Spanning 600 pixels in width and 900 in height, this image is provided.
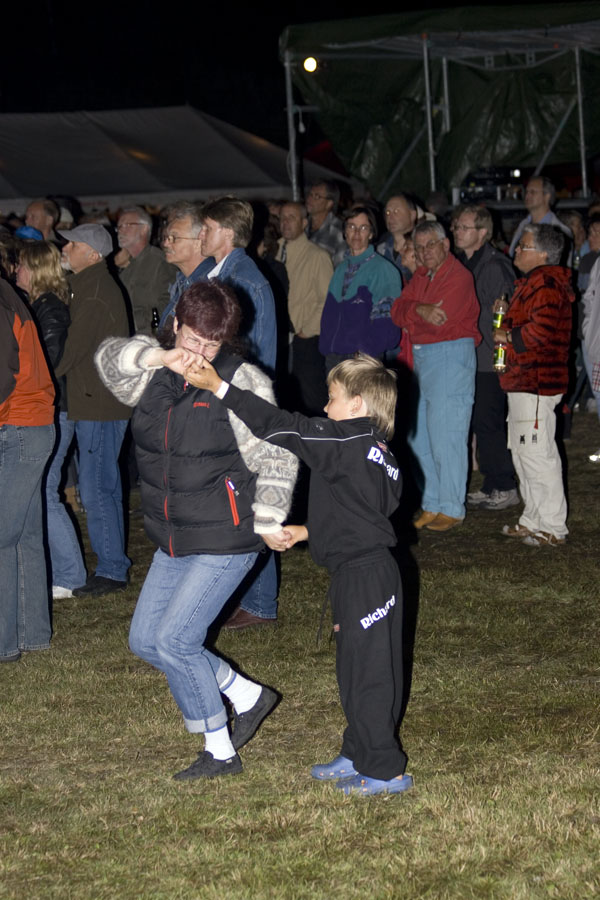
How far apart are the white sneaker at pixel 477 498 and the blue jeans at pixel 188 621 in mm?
5089

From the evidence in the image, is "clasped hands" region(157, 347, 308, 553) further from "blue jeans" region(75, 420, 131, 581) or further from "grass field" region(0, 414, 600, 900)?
"blue jeans" region(75, 420, 131, 581)

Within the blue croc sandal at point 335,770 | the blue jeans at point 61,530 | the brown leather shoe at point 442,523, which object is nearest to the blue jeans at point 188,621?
the blue croc sandal at point 335,770

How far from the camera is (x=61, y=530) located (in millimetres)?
6785

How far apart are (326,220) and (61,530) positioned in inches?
185

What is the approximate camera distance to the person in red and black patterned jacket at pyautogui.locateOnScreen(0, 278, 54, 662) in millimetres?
5539

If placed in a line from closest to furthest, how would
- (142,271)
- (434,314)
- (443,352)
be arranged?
(434,314) → (443,352) → (142,271)

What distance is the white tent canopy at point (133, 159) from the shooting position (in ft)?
63.3

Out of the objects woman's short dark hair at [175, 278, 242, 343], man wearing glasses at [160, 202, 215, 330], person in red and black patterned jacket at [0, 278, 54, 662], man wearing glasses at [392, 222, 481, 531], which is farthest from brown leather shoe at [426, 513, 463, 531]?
woman's short dark hair at [175, 278, 242, 343]

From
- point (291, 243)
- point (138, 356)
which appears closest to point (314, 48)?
point (291, 243)

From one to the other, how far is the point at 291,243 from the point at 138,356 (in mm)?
5565

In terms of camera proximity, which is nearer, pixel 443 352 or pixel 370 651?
pixel 370 651

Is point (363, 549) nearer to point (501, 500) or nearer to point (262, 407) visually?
point (262, 407)

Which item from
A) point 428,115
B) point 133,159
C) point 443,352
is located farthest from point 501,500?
point 133,159

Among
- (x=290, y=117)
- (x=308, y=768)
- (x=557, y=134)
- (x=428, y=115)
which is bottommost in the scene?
(x=308, y=768)
